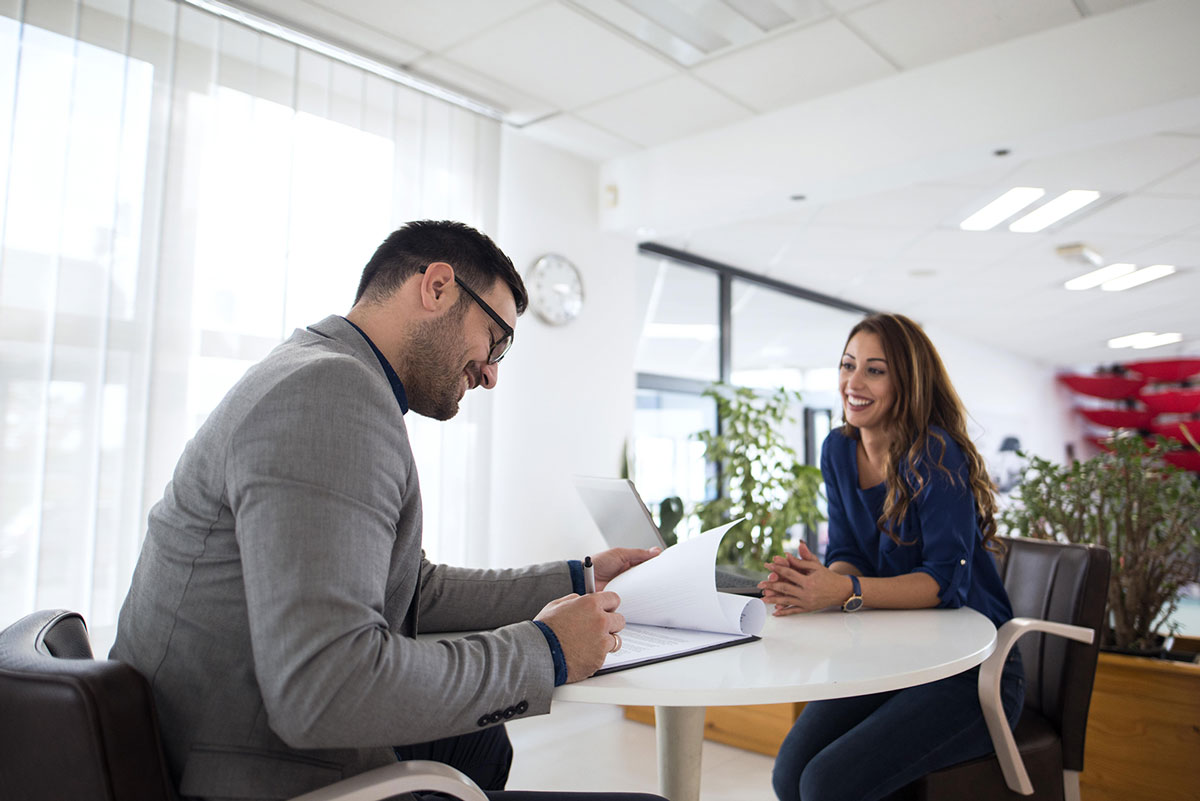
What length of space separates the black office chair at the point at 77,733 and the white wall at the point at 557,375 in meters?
3.00

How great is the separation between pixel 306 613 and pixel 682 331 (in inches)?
197

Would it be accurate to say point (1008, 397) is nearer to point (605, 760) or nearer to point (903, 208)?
point (903, 208)

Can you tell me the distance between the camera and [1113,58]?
113 inches

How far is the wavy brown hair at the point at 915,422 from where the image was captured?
1837 mm

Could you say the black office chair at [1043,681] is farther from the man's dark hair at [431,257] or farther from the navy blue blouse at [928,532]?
the man's dark hair at [431,257]

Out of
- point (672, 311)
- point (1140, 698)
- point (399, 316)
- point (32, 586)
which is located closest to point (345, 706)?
point (399, 316)

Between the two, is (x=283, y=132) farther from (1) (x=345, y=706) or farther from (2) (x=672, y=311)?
(2) (x=672, y=311)

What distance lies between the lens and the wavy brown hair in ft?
6.03

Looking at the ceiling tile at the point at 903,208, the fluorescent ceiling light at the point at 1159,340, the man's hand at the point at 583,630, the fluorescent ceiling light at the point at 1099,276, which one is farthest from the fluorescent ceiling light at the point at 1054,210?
the fluorescent ceiling light at the point at 1159,340

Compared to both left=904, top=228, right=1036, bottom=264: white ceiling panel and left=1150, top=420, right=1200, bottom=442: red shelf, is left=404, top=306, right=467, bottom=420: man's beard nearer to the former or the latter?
left=904, top=228, right=1036, bottom=264: white ceiling panel

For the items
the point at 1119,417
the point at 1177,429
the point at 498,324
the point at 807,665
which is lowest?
the point at 807,665

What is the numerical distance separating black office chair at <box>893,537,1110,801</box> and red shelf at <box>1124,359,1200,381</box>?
453 inches

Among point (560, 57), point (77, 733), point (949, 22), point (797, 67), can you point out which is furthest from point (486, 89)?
point (77, 733)

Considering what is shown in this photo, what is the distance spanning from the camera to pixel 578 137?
4.11 m
